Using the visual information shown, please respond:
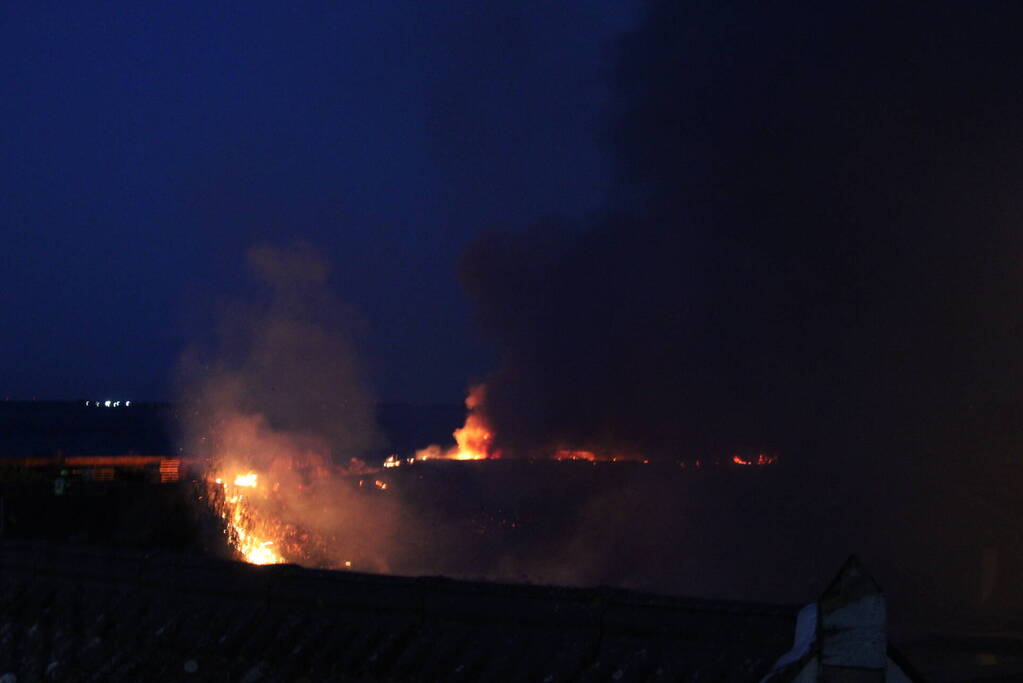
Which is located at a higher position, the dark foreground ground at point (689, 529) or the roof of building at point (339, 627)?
the dark foreground ground at point (689, 529)

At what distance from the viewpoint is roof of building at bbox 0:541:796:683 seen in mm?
4547

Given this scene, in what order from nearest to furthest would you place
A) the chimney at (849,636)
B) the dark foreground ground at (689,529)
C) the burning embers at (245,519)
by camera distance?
the chimney at (849,636), the dark foreground ground at (689,529), the burning embers at (245,519)

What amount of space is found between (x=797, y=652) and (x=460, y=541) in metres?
45.6

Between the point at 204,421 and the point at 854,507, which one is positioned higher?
the point at 854,507

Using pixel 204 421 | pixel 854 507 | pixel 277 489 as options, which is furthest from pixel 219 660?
pixel 854 507

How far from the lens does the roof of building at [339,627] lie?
4.55 metres

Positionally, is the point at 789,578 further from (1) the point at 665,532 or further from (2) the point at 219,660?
(2) the point at 219,660

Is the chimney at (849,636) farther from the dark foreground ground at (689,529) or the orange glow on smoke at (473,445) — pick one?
the orange glow on smoke at (473,445)

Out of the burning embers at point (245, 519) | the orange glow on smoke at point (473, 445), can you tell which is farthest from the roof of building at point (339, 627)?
the orange glow on smoke at point (473, 445)

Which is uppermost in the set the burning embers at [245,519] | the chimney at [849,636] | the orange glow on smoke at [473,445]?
the orange glow on smoke at [473,445]

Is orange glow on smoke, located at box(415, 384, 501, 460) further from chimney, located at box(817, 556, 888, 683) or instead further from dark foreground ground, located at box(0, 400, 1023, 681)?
chimney, located at box(817, 556, 888, 683)

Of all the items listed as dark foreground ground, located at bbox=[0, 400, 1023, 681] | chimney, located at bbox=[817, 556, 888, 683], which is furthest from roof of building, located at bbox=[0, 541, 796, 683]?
dark foreground ground, located at bbox=[0, 400, 1023, 681]

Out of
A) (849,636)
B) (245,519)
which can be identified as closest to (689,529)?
(245,519)

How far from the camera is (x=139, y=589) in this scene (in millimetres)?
6398
